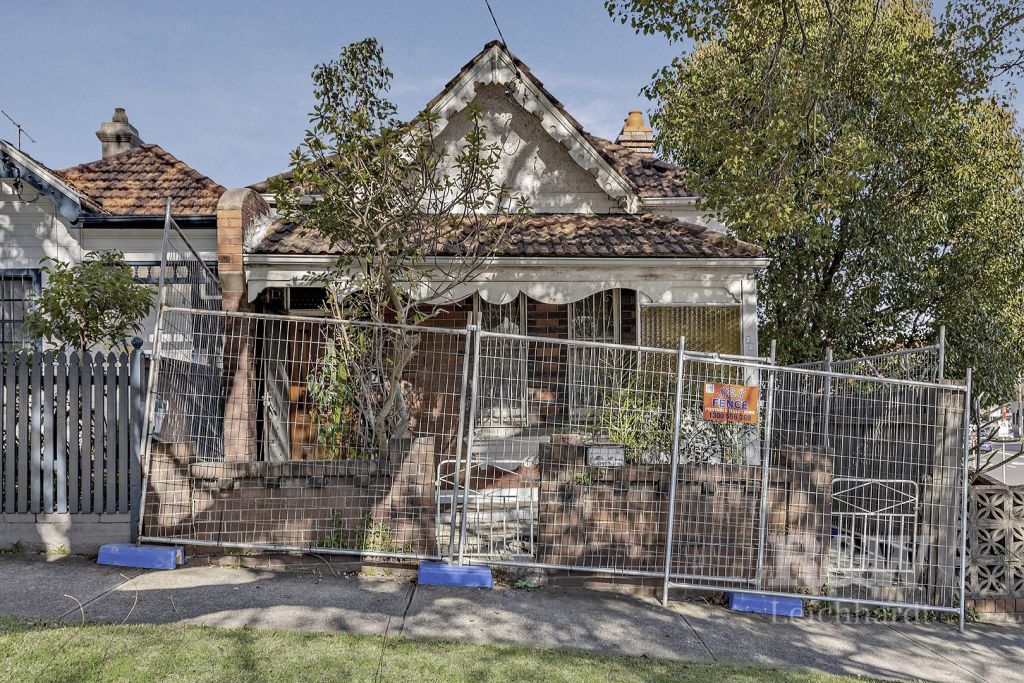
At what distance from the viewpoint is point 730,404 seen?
673 cm

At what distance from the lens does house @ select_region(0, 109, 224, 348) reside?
413 inches

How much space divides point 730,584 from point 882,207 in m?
11.7

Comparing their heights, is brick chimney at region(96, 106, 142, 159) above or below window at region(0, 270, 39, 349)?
above

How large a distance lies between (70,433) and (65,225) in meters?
5.41

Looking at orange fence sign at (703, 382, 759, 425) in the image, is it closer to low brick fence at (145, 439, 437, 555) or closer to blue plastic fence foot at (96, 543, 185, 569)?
low brick fence at (145, 439, 437, 555)

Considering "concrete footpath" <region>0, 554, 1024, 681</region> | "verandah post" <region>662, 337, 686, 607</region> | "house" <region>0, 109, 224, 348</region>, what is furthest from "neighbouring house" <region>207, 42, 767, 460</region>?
"verandah post" <region>662, 337, 686, 607</region>

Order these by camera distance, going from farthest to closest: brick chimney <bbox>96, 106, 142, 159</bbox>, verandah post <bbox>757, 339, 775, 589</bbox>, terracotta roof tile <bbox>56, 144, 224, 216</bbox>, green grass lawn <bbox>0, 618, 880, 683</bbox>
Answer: brick chimney <bbox>96, 106, 142, 159</bbox>, terracotta roof tile <bbox>56, 144, 224, 216</bbox>, verandah post <bbox>757, 339, 775, 589</bbox>, green grass lawn <bbox>0, 618, 880, 683</bbox>

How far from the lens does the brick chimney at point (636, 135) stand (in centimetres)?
1672

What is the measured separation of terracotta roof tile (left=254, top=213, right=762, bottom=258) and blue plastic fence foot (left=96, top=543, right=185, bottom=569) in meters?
4.37

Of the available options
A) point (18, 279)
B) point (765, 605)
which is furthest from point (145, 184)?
point (765, 605)

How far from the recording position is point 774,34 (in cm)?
1386

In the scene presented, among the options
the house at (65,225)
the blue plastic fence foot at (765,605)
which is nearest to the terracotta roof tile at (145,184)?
the house at (65,225)

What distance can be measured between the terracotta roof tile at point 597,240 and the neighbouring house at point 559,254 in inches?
0.9

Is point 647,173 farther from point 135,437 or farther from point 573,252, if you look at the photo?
point 135,437
